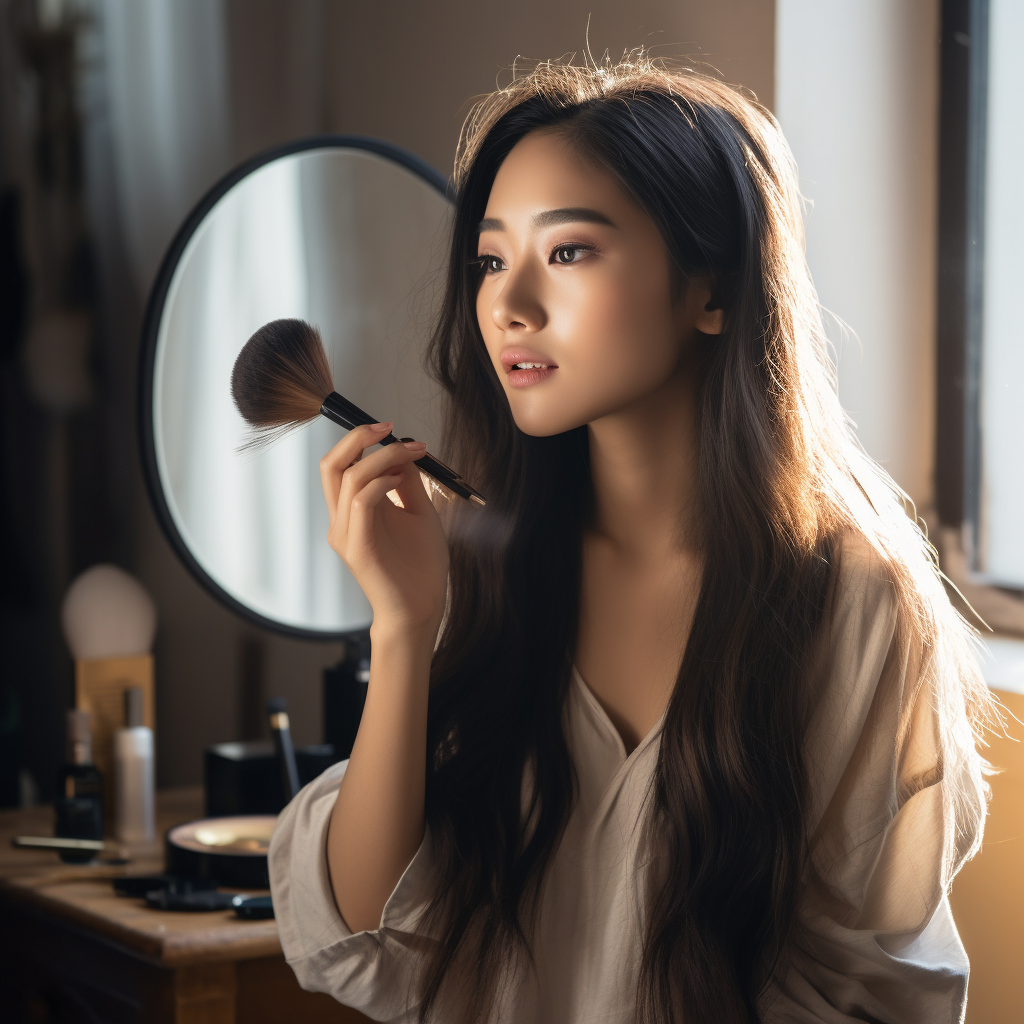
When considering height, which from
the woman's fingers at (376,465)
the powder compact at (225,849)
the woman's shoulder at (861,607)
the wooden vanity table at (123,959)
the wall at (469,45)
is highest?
the wall at (469,45)

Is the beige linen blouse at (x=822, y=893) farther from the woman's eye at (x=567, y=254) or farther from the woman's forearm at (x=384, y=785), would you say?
the woman's eye at (x=567, y=254)

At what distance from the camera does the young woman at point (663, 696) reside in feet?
2.56

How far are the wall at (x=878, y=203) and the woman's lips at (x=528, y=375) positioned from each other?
53 cm

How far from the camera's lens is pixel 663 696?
851 mm

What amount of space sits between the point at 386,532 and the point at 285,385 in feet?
0.41

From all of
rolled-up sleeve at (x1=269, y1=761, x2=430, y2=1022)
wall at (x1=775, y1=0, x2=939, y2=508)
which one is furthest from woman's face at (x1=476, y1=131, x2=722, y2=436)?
wall at (x1=775, y1=0, x2=939, y2=508)

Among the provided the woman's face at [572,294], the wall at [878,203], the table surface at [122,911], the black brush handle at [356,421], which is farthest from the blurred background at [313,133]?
the black brush handle at [356,421]

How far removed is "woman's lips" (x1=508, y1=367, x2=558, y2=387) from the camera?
795 mm

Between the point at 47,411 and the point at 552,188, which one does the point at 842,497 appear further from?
the point at 47,411

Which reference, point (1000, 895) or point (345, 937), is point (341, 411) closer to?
point (345, 937)

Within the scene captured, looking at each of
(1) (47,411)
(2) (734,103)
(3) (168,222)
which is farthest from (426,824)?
(3) (168,222)

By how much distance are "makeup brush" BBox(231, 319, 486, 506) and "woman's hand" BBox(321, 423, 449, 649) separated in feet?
0.07

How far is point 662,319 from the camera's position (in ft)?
2.64

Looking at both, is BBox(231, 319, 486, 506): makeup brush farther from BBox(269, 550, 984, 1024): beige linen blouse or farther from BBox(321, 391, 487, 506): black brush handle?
BBox(269, 550, 984, 1024): beige linen blouse
